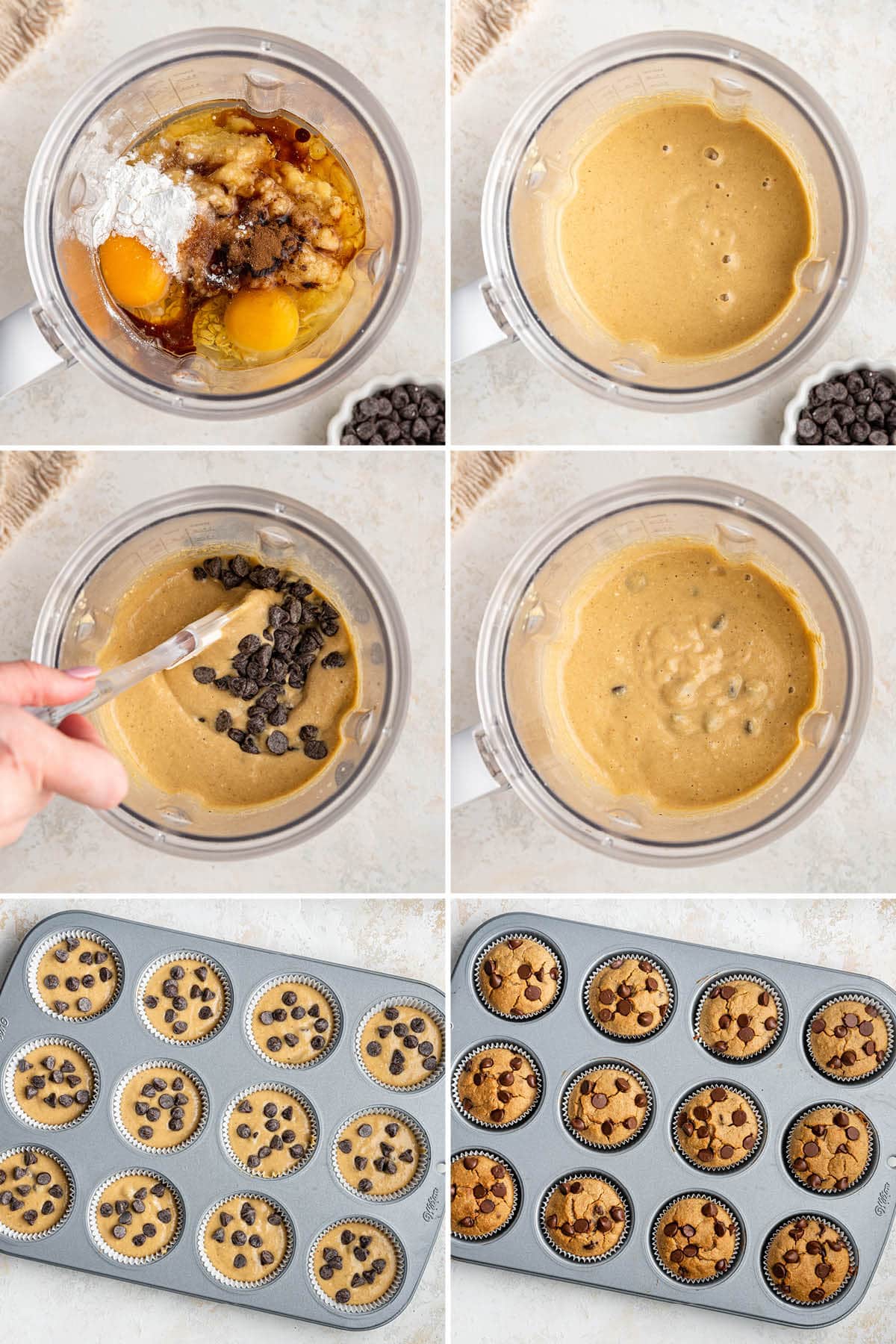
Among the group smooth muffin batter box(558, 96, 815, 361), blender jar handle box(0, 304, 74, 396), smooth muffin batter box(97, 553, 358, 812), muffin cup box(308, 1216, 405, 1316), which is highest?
smooth muffin batter box(558, 96, 815, 361)

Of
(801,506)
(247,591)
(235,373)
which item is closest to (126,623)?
(247,591)

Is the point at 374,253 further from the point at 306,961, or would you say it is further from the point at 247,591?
the point at 306,961

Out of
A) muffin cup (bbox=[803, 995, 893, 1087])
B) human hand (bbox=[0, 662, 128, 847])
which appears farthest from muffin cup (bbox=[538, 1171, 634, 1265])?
human hand (bbox=[0, 662, 128, 847])

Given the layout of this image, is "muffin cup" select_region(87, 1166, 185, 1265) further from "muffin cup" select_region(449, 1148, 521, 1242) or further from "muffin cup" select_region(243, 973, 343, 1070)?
"muffin cup" select_region(449, 1148, 521, 1242)

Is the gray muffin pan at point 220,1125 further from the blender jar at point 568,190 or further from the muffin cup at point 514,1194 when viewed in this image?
the blender jar at point 568,190

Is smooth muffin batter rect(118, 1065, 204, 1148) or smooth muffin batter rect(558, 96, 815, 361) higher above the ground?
smooth muffin batter rect(558, 96, 815, 361)

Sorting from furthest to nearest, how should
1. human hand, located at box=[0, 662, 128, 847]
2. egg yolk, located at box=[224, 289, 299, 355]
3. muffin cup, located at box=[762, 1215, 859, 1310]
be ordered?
muffin cup, located at box=[762, 1215, 859, 1310]
egg yolk, located at box=[224, 289, 299, 355]
human hand, located at box=[0, 662, 128, 847]
